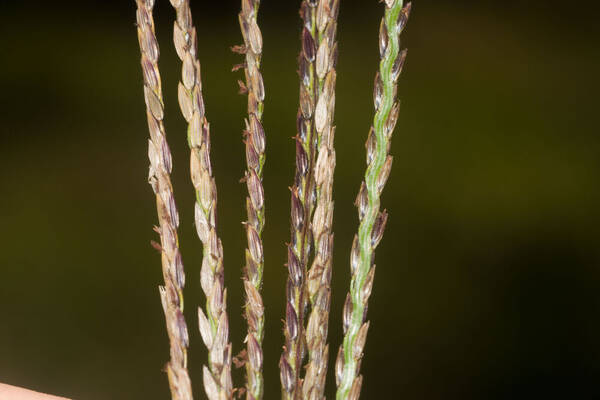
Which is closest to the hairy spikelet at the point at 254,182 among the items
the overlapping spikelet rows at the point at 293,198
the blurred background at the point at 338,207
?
the overlapping spikelet rows at the point at 293,198

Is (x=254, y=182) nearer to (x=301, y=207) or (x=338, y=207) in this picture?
(x=301, y=207)

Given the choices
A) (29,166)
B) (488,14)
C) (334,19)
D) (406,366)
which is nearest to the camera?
(334,19)

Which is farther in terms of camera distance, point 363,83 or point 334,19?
point 363,83

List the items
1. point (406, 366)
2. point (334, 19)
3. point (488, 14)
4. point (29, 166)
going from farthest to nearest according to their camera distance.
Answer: point (29, 166) → point (406, 366) → point (488, 14) → point (334, 19)

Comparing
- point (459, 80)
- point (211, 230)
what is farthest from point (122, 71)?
point (211, 230)

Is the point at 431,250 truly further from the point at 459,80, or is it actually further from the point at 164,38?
the point at 164,38

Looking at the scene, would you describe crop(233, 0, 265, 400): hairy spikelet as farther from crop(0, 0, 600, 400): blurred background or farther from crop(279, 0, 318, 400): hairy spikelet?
crop(0, 0, 600, 400): blurred background

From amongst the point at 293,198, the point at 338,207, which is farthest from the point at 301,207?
the point at 338,207

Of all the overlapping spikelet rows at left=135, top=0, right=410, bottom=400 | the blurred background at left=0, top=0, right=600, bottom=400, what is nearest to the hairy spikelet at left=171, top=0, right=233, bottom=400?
the overlapping spikelet rows at left=135, top=0, right=410, bottom=400
